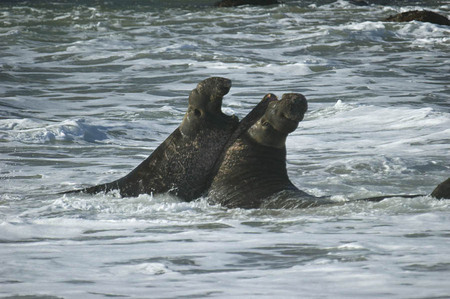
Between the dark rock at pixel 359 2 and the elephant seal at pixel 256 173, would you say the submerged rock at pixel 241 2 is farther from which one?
the elephant seal at pixel 256 173

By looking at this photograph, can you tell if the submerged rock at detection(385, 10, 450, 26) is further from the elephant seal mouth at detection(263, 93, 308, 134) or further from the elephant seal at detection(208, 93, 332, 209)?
the elephant seal mouth at detection(263, 93, 308, 134)

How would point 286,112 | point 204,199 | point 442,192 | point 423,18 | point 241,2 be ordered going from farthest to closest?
point 241,2
point 423,18
point 204,199
point 286,112
point 442,192

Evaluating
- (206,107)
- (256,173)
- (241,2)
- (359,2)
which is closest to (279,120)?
(256,173)

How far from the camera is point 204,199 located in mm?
6539

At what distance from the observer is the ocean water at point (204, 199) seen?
425 centimetres

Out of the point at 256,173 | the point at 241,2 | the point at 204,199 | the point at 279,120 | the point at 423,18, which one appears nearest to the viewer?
the point at 279,120

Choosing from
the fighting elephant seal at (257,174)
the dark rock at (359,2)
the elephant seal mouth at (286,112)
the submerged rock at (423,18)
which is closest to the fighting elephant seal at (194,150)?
the fighting elephant seal at (257,174)

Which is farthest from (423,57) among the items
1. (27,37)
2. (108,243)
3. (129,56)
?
(108,243)

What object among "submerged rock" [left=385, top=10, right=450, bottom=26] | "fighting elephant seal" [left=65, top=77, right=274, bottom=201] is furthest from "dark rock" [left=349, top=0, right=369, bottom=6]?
"fighting elephant seal" [left=65, top=77, right=274, bottom=201]

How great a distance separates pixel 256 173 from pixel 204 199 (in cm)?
45

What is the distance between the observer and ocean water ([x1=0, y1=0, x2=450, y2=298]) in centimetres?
425

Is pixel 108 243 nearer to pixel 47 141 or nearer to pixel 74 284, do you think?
pixel 74 284

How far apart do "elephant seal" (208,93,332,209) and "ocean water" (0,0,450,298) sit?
164 mm

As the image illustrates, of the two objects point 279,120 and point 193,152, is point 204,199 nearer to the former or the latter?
point 193,152
